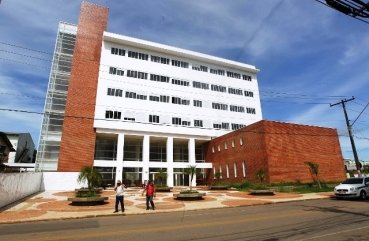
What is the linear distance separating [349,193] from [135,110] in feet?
107

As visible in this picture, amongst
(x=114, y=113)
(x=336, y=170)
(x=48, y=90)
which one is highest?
(x=48, y=90)

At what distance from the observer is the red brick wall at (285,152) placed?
32.6 m

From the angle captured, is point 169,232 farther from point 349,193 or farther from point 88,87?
point 88,87

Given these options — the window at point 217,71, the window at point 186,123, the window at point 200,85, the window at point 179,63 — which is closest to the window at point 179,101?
the window at point 186,123

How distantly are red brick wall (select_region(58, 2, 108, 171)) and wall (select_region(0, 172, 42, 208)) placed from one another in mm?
8967

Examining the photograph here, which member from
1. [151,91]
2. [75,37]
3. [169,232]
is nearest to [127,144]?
[151,91]

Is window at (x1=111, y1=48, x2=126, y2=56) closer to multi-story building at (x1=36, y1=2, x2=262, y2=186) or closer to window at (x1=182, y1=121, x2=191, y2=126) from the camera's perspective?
multi-story building at (x1=36, y1=2, x2=262, y2=186)

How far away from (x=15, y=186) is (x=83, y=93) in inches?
922

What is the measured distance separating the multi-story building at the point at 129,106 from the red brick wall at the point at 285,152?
9.16 meters

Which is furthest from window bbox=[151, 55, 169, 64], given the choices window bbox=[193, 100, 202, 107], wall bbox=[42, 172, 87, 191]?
wall bbox=[42, 172, 87, 191]

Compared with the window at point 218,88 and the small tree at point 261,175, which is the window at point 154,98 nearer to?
the window at point 218,88

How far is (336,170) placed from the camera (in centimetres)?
3756

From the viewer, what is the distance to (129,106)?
→ 4394 cm

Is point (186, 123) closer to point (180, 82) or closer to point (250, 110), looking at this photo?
point (180, 82)
